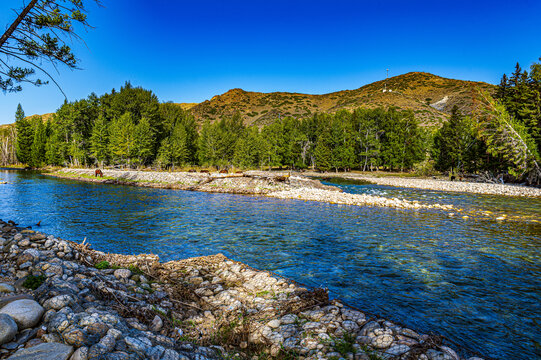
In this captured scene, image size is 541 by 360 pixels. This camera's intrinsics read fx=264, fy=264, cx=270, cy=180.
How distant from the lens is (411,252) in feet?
41.6

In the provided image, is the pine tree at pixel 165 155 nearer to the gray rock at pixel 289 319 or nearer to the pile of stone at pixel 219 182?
the pile of stone at pixel 219 182

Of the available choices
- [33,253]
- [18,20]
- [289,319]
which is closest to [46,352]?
[289,319]

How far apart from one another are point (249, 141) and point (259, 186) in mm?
38854

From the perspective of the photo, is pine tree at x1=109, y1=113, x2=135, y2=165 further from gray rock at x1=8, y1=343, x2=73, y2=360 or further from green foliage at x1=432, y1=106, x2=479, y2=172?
green foliage at x1=432, y1=106, x2=479, y2=172

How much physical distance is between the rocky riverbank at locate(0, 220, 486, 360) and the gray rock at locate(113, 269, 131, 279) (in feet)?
0.09

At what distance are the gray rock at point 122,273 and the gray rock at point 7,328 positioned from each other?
390 cm

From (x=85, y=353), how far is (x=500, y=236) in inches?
792

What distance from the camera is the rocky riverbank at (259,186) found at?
88.6ft

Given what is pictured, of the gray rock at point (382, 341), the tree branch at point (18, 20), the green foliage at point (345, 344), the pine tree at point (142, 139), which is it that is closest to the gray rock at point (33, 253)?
the tree branch at point (18, 20)

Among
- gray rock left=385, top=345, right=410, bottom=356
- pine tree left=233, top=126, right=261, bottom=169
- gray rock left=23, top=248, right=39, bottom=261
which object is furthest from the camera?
pine tree left=233, top=126, right=261, bottom=169

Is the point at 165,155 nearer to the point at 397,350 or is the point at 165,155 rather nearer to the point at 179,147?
the point at 179,147

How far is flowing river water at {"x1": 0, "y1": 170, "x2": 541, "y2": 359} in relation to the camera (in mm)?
7328

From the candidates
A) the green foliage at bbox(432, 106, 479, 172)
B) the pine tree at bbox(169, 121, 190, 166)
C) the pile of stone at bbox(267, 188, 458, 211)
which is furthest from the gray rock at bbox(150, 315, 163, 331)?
the pine tree at bbox(169, 121, 190, 166)

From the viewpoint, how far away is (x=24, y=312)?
13.9 ft
